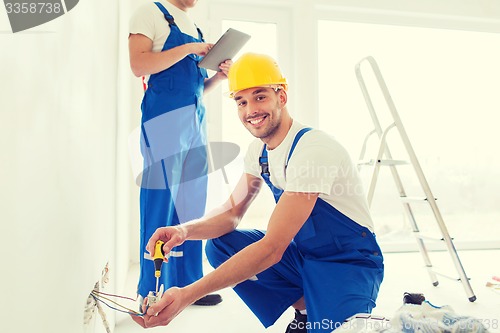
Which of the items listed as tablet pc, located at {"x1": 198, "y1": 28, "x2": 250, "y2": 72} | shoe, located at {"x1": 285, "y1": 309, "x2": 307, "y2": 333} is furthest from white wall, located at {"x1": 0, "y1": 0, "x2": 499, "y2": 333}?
shoe, located at {"x1": 285, "y1": 309, "x2": 307, "y2": 333}

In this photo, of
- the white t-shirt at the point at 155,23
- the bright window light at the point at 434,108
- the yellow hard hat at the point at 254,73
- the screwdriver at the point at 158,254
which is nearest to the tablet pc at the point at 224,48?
the white t-shirt at the point at 155,23

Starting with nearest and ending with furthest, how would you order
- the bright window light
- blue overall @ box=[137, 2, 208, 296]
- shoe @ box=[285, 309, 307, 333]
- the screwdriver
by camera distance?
the screwdriver
shoe @ box=[285, 309, 307, 333]
blue overall @ box=[137, 2, 208, 296]
the bright window light

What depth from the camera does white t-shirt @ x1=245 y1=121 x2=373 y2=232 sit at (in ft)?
3.99

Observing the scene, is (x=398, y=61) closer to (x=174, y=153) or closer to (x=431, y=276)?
(x=431, y=276)

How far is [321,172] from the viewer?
49.3 inches

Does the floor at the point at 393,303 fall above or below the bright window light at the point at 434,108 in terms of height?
below

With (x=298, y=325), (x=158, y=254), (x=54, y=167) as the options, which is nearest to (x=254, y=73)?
(x=158, y=254)

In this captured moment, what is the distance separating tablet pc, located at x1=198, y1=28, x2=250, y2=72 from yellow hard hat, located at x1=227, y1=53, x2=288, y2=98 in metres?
0.30

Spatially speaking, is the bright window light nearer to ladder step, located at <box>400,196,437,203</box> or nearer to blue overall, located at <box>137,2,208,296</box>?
ladder step, located at <box>400,196,437,203</box>

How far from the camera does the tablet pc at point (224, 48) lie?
64.0 inches

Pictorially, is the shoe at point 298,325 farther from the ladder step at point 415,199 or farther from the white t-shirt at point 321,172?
the ladder step at point 415,199

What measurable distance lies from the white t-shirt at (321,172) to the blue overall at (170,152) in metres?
0.40

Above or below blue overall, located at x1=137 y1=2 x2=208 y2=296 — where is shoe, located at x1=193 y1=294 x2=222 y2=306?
below

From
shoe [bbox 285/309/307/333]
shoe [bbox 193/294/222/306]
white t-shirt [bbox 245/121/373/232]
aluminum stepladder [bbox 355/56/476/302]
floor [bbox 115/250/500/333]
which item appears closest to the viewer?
white t-shirt [bbox 245/121/373/232]
